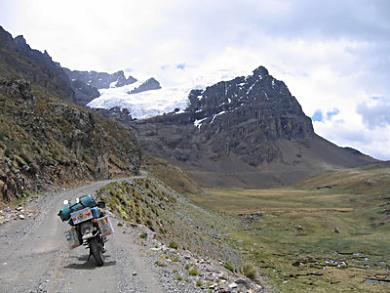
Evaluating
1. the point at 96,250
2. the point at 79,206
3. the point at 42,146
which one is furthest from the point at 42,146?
the point at 96,250

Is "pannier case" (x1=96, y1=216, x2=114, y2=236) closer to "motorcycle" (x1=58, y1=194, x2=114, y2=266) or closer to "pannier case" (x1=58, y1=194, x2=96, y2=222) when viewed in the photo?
"motorcycle" (x1=58, y1=194, x2=114, y2=266)

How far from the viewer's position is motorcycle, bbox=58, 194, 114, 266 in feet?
60.4

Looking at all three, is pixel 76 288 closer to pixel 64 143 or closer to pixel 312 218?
pixel 64 143

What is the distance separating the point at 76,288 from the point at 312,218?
287 ft

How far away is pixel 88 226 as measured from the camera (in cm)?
1859

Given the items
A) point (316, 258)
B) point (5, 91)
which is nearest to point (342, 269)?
point (316, 258)

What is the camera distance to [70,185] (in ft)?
213

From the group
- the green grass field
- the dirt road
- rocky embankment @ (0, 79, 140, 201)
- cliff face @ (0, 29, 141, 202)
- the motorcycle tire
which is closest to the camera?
the dirt road

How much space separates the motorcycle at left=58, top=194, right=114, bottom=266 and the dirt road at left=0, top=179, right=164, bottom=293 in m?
0.82

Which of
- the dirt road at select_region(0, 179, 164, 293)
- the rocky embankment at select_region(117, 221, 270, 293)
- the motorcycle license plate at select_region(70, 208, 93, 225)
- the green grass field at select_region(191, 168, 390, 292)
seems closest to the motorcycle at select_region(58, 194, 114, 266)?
the motorcycle license plate at select_region(70, 208, 93, 225)

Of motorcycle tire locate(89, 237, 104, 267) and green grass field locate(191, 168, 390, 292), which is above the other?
motorcycle tire locate(89, 237, 104, 267)

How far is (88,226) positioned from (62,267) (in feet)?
6.27

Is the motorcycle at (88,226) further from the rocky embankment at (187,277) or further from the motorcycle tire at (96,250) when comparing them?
the rocky embankment at (187,277)

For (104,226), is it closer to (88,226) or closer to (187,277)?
(88,226)
